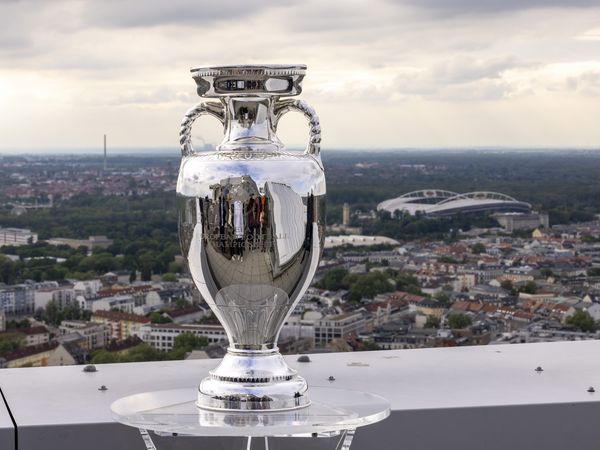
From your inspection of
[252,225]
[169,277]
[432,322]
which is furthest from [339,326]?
[252,225]

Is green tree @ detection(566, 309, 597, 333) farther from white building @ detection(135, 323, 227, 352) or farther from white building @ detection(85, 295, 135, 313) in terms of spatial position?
white building @ detection(85, 295, 135, 313)

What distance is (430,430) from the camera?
7.17 feet

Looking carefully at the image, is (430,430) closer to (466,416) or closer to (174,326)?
(466,416)

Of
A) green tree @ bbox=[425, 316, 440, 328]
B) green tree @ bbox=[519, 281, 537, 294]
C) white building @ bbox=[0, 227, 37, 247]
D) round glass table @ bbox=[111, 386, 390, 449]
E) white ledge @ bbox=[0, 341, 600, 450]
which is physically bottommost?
green tree @ bbox=[425, 316, 440, 328]

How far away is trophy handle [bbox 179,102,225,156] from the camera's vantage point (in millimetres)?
1974

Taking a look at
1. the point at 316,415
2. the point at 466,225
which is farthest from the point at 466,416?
the point at 466,225

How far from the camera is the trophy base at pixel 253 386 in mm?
1876

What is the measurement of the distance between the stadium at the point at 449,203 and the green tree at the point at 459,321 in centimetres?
802

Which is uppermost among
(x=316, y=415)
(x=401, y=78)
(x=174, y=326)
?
(x=401, y=78)

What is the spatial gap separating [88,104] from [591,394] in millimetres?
14487

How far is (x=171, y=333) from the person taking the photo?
11.9 m

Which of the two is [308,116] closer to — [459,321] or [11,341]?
[459,321]

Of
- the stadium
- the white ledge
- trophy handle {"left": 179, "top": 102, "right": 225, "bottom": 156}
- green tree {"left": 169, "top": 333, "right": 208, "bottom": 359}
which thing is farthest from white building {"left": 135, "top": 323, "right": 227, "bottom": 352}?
the stadium

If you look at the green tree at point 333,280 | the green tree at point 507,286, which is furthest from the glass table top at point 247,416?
the green tree at point 507,286
